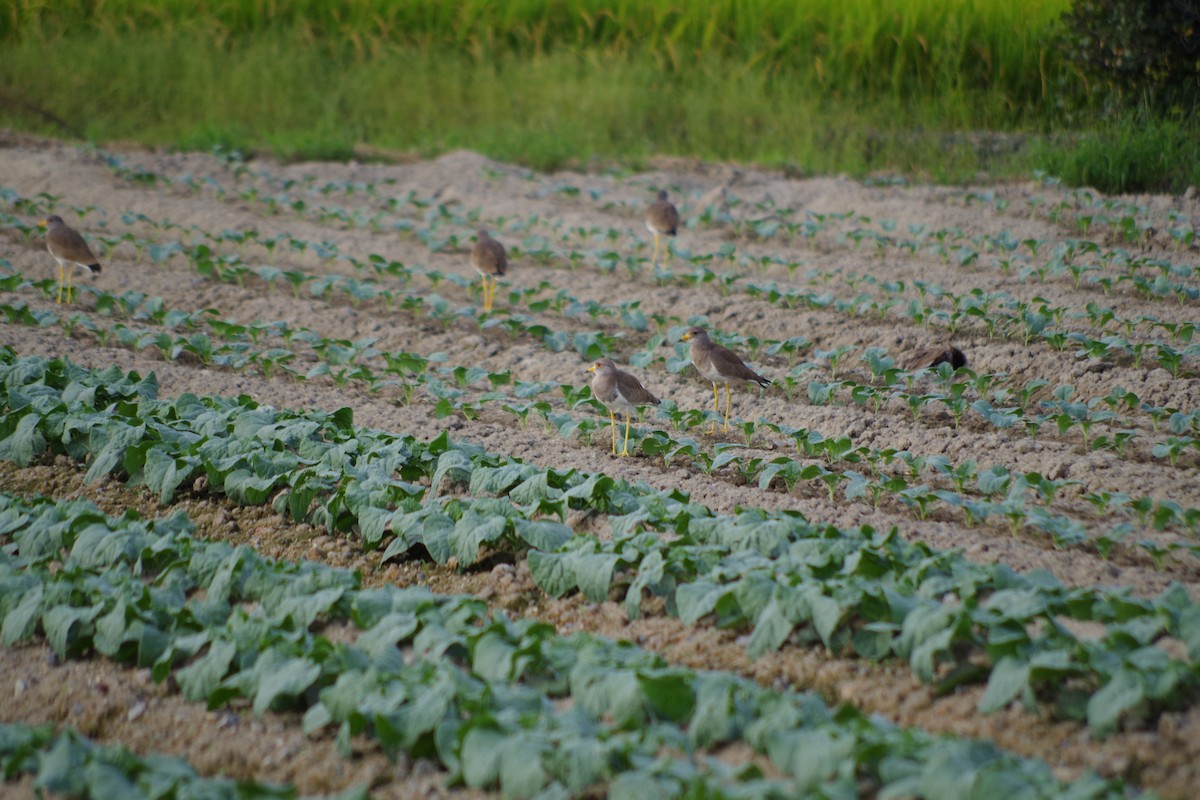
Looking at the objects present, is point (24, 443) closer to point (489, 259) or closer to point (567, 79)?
point (489, 259)

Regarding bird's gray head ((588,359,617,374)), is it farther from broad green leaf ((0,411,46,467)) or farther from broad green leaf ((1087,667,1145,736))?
broad green leaf ((1087,667,1145,736))

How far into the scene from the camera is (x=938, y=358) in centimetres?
725

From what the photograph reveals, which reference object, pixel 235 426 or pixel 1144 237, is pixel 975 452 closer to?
pixel 235 426

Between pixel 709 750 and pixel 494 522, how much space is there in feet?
5.41

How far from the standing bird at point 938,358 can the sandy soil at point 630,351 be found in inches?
8.9

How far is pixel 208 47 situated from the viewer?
17875 millimetres

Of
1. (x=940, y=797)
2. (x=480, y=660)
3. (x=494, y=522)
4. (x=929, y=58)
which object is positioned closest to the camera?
(x=940, y=797)

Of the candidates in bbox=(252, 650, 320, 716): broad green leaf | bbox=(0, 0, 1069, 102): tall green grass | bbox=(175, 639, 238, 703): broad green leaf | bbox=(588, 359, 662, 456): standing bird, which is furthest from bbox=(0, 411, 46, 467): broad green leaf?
bbox=(0, 0, 1069, 102): tall green grass

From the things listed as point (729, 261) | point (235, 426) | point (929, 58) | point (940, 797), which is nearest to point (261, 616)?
point (235, 426)

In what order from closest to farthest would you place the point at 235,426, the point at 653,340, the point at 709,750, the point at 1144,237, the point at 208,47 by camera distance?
the point at 709,750 < the point at 235,426 < the point at 653,340 < the point at 1144,237 < the point at 208,47

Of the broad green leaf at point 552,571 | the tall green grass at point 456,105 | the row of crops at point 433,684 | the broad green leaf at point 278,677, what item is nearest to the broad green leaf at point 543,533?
the broad green leaf at point 552,571

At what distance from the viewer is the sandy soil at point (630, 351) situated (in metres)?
3.68

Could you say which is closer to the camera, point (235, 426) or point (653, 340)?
point (235, 426)

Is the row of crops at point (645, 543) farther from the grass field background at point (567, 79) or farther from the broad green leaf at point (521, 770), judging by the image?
the grass field background at point (567, 79)
